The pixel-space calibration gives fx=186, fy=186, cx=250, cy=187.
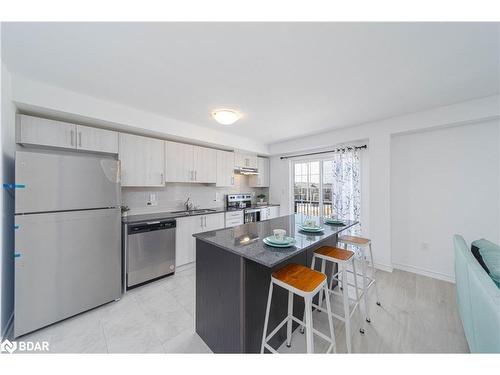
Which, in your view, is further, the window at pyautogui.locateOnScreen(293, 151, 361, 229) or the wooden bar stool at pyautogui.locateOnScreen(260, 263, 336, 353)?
the window at pyautogui.locateOnScreen(293, 151, 361, 229)

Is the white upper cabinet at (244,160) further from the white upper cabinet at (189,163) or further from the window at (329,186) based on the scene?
the window at (329,186)

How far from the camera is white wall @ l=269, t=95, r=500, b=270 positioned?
238 centimetres

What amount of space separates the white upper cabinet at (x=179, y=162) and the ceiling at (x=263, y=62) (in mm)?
770

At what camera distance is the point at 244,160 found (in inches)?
177

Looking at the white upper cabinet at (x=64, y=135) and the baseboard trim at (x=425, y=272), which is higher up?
the white upper cabinet at (x=64, y=135)

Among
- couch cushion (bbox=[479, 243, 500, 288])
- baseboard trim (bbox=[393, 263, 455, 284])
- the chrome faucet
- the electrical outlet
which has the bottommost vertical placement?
baseboard trim (bbox=[393, 263, 455, 284])

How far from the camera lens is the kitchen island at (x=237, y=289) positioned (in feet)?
4.25

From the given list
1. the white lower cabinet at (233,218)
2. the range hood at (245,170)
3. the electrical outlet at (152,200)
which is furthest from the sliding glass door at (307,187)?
the electrical outlet at (152,200)

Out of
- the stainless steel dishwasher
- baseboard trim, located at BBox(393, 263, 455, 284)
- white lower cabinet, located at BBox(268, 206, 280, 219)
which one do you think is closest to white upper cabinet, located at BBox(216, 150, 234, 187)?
white lower cabinet, located at BBox(268, 206, 280, 219)

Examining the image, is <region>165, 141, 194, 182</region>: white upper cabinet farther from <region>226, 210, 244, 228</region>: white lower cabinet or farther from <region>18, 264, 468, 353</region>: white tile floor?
<region>18, 264, 468, 353</region>: white tile floor

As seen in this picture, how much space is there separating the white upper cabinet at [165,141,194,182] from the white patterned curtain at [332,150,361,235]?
2814 millimetres

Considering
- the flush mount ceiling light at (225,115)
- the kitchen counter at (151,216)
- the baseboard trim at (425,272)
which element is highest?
the flush mount ceiling light at (225,115)
